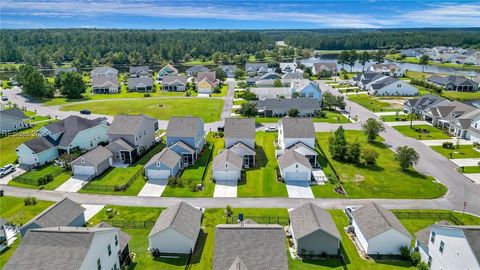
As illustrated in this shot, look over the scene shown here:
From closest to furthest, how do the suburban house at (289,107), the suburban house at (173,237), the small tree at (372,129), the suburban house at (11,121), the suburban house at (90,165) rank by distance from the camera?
the suburban house at (173,237)
the suburban house at (90,165)
the small tree at (372,129)
the suburban house at (11,121)
the suburban house at (289,107)

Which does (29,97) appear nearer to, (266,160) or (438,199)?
(266,160)

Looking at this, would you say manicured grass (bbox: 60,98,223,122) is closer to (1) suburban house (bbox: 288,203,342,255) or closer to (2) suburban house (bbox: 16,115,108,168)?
(2) suburban house (bbox: 16,115,108,168)

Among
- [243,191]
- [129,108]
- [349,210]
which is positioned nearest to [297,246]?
[349,210]

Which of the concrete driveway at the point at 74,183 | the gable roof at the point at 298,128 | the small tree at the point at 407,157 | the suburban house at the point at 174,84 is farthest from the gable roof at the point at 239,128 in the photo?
the suburban house at the point at 174,84

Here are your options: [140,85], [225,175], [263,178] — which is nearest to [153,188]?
[225,175]

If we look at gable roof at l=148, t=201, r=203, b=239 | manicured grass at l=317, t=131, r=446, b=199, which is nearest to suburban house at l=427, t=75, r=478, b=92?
manicured grass at l=317, t=131, r=446, b=199

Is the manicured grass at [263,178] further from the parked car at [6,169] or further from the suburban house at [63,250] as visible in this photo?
the parked car at [6,169]
